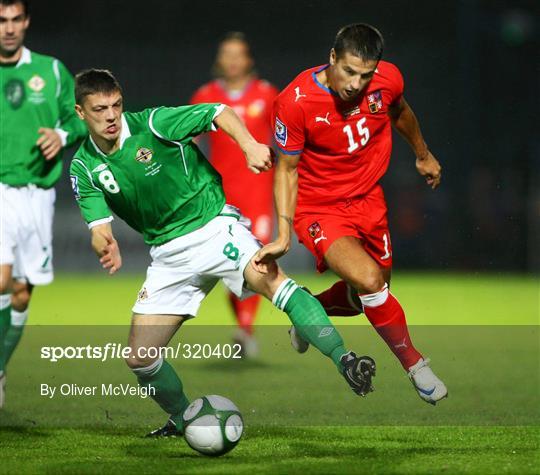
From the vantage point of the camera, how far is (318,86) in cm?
686

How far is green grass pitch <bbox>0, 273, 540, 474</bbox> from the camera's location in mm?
5984

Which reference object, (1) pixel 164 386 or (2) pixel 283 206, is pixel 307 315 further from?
(1) pixel 164 386

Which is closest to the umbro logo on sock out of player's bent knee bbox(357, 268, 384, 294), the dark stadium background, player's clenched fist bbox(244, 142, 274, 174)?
player's bent knee bbox(357, 268, 384, 294)

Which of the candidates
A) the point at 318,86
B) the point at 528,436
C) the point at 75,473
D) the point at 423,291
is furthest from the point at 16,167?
the point at 423,291

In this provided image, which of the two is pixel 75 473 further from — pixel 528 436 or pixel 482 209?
pixel 482 209

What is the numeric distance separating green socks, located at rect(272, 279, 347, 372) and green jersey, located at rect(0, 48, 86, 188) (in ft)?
8.67

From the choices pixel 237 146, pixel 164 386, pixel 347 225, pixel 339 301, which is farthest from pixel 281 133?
pixel 237 146

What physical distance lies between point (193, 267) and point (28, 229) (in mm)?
2190

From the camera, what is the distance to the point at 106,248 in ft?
20.4

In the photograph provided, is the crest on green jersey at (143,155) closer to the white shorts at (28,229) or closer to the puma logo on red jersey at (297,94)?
the puma logo on red jersey at (297,94)

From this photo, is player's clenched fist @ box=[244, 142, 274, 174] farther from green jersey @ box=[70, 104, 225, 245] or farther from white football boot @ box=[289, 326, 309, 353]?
white football boot @ box=[289, 326, 309, 353]

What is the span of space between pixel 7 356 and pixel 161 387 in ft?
7.56

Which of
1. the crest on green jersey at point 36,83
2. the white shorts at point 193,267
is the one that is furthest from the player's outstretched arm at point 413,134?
the crest on green jersey at point 36,83

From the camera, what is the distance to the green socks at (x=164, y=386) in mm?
6609
